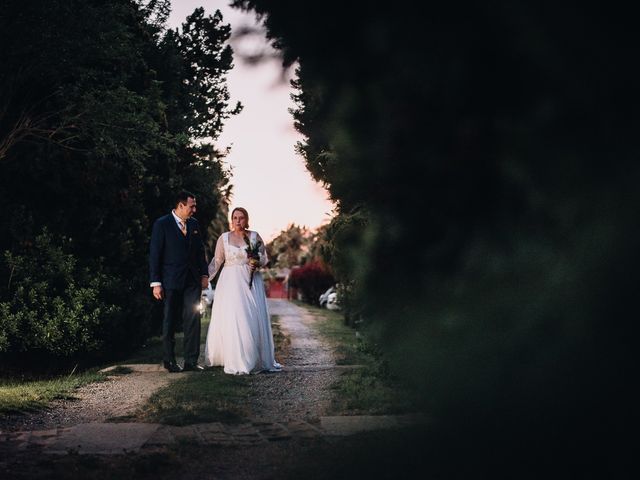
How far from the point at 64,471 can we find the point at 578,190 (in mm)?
3259

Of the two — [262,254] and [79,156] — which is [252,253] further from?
[79,156]

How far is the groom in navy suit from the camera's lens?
32.6ft

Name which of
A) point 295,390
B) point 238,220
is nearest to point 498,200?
point 295,390

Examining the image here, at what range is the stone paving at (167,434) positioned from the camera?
195 inches

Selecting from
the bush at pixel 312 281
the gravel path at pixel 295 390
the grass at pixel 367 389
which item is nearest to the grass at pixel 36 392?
the gravel path at pixel 295 390

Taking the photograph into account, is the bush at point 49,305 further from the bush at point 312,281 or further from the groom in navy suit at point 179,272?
the bush at point 312,281

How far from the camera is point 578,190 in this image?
246 centimetres

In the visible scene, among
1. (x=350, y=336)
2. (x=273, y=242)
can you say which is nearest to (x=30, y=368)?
(x=350, y=336)

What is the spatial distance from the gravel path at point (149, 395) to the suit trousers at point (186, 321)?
362 mm

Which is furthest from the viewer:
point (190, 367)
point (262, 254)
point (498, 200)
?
point (262, 254)

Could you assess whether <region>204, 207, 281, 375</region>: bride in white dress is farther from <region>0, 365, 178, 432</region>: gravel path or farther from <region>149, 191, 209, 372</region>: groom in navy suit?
<region>0, 365, 178, 432</region>: gravel path

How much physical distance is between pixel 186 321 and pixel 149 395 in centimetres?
257

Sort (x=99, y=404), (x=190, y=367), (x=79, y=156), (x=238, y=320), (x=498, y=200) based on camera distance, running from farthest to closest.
Answer: 1. (x=79, y=156)
2. (x=238, y=320)
3. (x=190, y=367)
4. (x=99, y=404)
5. (x=498, y=200)

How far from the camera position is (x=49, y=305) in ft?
33.3
